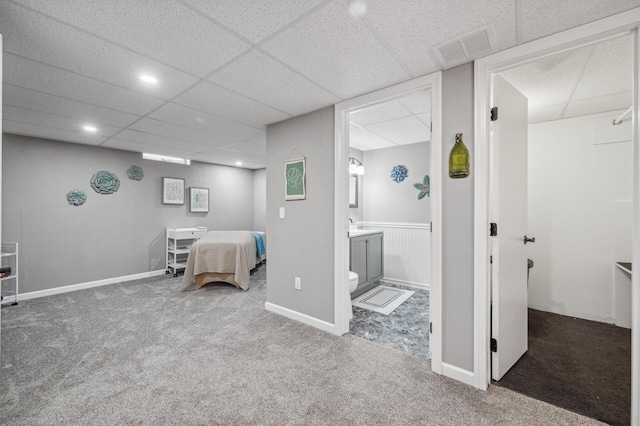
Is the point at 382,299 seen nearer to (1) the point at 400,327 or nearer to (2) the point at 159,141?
(1) the point at 400,327

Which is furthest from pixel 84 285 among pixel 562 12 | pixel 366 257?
pixel 562 12

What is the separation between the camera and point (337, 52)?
1.76 metres

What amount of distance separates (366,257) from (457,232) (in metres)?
2.03

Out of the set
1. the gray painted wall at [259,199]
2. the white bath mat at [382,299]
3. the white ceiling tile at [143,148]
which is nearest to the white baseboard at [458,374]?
the white bath mat at [382,299]

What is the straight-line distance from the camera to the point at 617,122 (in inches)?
110

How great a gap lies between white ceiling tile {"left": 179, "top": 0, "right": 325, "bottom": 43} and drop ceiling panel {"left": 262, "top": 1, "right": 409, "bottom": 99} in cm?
Result: 7

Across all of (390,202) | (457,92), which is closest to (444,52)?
(457,92)

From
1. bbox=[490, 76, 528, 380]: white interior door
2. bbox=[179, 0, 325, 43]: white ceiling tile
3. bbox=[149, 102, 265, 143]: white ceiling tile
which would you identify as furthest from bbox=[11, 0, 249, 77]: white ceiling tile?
bbox=[490, 76, 528, 380]: white interior door

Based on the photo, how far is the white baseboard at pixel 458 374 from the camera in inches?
74.1

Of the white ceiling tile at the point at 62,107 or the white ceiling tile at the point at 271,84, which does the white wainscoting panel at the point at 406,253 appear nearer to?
the white ceiling tile at the point at 271,84

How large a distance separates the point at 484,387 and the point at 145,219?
17.2 feet

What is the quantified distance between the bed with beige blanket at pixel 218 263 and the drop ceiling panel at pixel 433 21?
3.38 meters

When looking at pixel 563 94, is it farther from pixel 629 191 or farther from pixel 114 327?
pixel 114 327

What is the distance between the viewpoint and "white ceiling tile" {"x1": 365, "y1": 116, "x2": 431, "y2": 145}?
3270 millimetres
